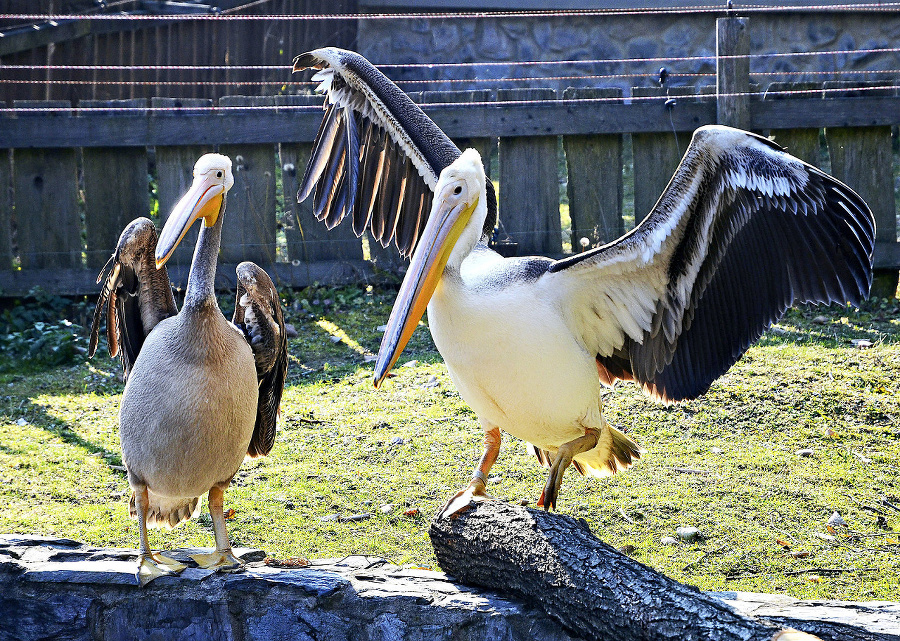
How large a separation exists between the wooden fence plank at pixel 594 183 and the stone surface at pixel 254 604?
4.18 m

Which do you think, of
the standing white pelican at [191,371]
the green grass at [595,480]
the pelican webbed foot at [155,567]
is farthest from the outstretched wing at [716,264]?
the pelican webbed foot at [155,567]

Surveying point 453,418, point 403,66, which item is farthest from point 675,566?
point 403,66

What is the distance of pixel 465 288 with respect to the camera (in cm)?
380

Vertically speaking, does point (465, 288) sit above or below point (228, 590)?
above

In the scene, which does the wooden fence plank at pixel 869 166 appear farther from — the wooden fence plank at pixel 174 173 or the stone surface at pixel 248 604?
the stone surface at pixel 248 604

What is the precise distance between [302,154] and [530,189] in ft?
5.37

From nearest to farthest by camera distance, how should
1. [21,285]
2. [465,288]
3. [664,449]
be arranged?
[465,288], [664,449], [21,285]

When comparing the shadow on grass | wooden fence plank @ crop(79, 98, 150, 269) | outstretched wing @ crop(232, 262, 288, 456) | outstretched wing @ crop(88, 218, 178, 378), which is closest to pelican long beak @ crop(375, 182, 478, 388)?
outstretched wing @ crop(232, 262, 288, 456)

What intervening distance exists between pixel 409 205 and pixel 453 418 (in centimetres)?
137

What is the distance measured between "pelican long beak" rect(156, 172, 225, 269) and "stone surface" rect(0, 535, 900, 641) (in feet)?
3.63

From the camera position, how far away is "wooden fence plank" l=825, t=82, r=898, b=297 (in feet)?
23.3

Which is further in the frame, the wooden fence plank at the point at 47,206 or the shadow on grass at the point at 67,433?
the wooden fence plank at the point at 47,206

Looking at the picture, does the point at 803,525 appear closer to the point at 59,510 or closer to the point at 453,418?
the point at 453,418

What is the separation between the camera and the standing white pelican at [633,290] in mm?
3637
